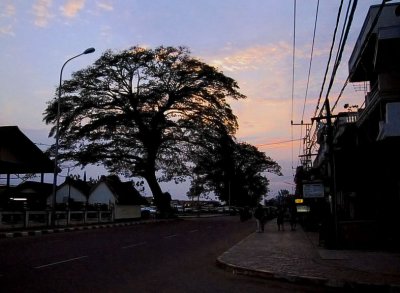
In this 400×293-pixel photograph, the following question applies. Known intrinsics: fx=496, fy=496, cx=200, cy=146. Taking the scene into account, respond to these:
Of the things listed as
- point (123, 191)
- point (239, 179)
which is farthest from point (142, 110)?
point (239, 179)

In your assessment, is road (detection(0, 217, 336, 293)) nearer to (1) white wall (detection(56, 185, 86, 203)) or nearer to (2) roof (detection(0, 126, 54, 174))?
(2) roof (detection(0, 126, 54, 174))

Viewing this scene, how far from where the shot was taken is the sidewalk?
9.95 meters

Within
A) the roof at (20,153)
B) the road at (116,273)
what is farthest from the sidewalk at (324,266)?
the roof at (20,153)

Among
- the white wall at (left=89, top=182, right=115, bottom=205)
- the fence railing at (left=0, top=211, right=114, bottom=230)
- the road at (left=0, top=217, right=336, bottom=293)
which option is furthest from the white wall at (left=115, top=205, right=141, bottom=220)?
the road at (left=0, top=217, right=336, bottom=293)

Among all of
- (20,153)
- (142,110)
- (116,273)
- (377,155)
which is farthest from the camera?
(142,110)

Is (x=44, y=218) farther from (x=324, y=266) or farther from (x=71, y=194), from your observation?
(x=71, y=194)

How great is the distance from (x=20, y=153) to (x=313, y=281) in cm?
2169

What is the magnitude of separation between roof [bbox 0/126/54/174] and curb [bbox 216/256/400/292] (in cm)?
1727

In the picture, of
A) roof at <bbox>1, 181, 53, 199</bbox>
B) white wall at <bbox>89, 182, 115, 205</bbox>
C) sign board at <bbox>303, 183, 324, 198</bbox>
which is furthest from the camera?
roof at <bbox>1, 181, 53, 199</bbox>

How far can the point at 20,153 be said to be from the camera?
91.5 ft

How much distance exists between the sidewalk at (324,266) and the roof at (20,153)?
48.7 feet

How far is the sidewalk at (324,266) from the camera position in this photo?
32.7 feet

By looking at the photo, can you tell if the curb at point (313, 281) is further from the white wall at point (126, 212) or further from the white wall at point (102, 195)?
the white wall at point (102, 195)

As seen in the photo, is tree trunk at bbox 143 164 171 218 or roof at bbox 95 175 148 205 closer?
roof at bbox 95 175 148 205
